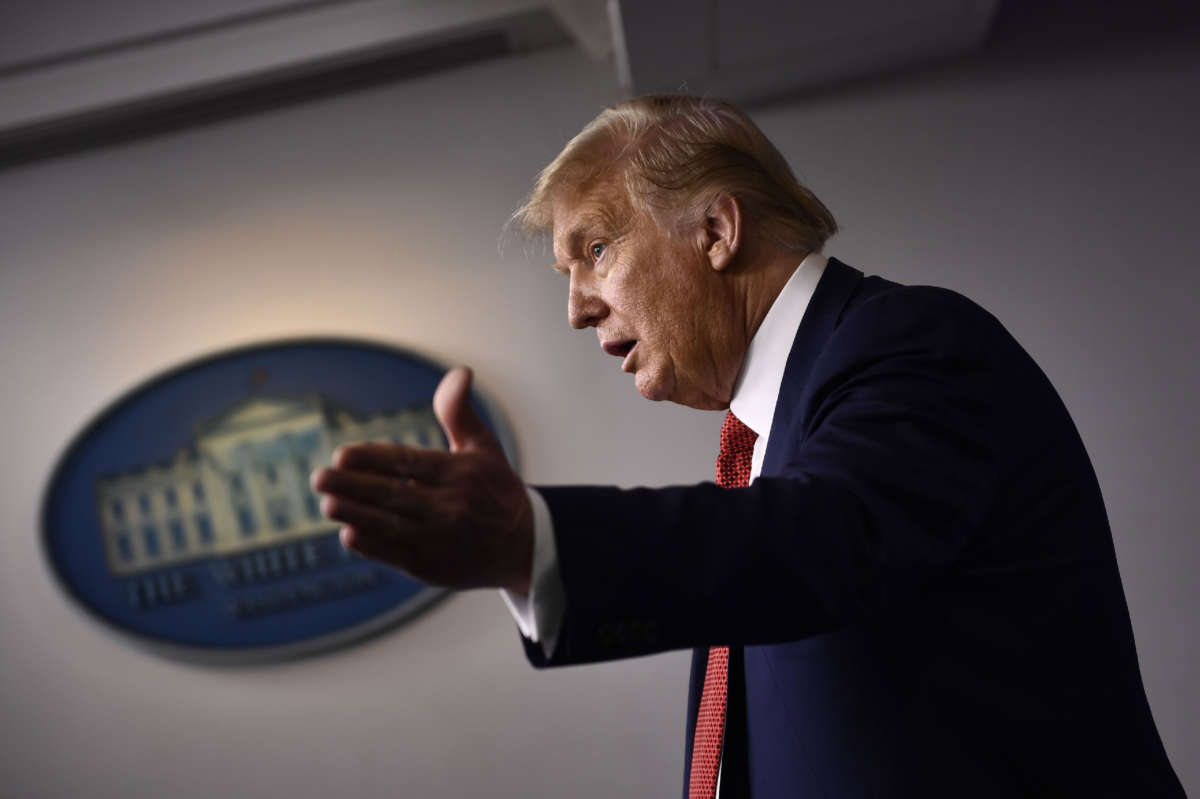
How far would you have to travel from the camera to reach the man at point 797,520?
685 mm

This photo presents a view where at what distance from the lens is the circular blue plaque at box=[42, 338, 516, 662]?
2619 mm

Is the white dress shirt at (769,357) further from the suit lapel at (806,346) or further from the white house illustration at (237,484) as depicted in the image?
the white house illustration at (237,484)

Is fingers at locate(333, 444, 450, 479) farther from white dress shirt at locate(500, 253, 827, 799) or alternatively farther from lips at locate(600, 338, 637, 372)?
lips at locate(600, 338, 637, 372)

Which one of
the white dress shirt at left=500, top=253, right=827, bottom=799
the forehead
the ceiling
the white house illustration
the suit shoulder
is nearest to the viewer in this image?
the suit shoulder

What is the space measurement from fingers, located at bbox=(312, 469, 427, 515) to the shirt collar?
2.12 ft

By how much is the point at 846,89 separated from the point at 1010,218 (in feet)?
1.71

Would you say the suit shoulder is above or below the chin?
below

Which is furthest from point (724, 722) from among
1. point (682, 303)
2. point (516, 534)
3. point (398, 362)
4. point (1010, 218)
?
point (1010, 218)

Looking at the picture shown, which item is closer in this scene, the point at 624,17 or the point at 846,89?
the point at 624,17

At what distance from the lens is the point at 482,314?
2.80 metres

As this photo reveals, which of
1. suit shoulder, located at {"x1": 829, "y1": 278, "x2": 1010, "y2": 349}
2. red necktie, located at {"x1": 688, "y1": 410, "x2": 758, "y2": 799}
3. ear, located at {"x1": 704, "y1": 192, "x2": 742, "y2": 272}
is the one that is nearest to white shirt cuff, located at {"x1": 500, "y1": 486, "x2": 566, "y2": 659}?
suit shoulder, located at {"x1": 829, "y1": 278, "x2": 1010, "y2": 349}

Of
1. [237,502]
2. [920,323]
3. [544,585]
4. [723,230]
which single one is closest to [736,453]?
[723,230]

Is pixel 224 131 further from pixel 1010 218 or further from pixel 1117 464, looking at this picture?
Answer: pixel 1117 464

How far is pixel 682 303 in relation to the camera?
1366 millimetres
